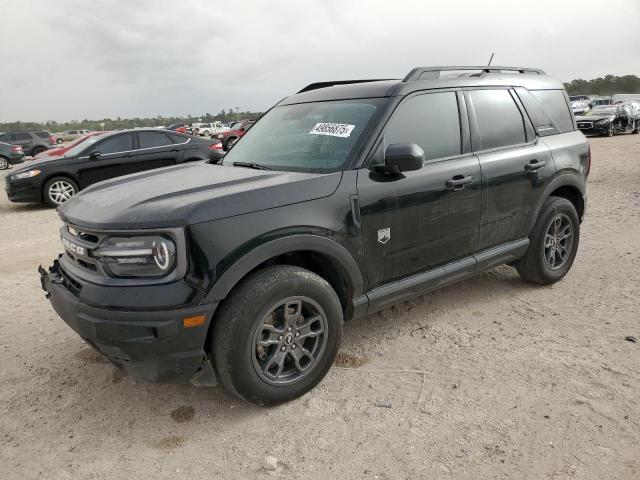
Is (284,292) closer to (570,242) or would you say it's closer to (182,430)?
(182,430)

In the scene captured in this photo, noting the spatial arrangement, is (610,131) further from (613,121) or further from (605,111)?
(605,111)

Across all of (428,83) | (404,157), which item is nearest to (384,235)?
(404,157)

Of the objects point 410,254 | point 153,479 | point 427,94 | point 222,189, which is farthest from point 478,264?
point 153,479

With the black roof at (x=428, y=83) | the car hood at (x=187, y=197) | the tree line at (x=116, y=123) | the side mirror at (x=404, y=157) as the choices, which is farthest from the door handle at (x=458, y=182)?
the tree line at (x=116, y=123)

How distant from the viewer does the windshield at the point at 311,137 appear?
10.4ft

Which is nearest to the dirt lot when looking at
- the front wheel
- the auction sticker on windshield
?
the auction sticker on windshield

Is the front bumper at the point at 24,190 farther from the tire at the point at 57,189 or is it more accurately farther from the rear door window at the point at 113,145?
the rear door window at the point at 113,145

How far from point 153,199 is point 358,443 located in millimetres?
1661

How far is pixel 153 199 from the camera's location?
264cm

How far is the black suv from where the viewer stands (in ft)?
7.98

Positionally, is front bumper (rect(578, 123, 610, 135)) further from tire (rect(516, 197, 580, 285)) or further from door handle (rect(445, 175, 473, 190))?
door handle (rect(445, 175, 473, 190))

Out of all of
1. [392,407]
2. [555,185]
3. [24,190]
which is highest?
[555,185]

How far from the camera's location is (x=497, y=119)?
3930 millimetres

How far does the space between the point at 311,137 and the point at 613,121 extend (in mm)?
22874
